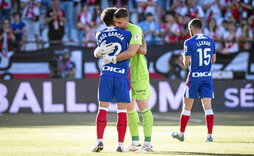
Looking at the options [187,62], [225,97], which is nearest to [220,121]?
[225,97]

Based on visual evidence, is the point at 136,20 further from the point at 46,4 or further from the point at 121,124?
the point at 121,124

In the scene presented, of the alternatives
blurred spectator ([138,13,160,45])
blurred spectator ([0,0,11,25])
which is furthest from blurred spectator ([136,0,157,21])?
blurred spectator ([0,0,11,25])

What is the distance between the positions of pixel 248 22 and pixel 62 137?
13369 millimetres

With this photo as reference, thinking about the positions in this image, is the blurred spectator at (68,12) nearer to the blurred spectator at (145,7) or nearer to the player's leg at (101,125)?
the blurred spectator at (145,7)

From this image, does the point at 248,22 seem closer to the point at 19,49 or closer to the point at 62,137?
the point at 19,49

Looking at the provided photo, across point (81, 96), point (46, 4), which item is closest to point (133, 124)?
point (81, 96)

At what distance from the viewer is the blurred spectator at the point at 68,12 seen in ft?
79.6

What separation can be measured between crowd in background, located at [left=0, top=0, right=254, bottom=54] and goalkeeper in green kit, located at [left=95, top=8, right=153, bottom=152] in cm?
1117

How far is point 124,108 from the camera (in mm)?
10625

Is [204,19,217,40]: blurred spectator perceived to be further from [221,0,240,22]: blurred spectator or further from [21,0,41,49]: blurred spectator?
[21,0,41,49]: blurred spectator

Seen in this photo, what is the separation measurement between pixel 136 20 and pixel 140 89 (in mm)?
13362

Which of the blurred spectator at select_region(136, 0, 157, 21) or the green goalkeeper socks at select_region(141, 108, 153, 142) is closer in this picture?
the green goalkeeper socks at select_region(141, 108, 153, 142)

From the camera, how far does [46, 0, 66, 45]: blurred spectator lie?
23.7 m

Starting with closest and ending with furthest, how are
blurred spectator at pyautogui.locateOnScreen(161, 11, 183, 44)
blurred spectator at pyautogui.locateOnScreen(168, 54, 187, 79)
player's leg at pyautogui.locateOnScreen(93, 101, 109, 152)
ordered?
player's leg at pyautogui.locateOnScreen(93, 101, 109, 152), blurred spectator at pyautogui.locateOnScreen(168, 54, 187, 79), blurred spectator at pyautogui.locateOnScreen(161, 11, 183, 44)
